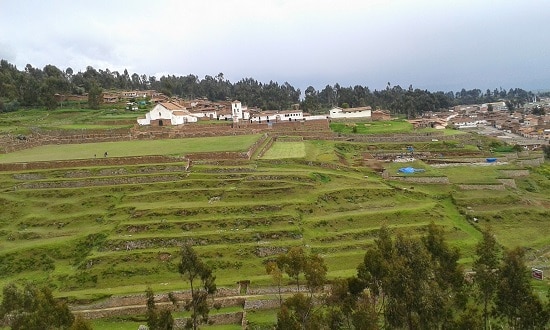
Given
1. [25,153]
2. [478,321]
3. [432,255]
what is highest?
[25,153]

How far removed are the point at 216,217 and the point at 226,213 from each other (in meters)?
0.84

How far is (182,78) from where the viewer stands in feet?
457

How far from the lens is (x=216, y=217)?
30125 millimetres

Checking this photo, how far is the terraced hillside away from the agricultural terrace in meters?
0.08

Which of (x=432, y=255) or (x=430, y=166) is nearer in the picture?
(x=432, y=255)

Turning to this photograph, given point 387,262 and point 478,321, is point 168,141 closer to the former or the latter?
point 387,262

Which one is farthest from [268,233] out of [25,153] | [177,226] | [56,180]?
[25,153]

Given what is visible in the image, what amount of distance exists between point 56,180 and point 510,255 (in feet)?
106

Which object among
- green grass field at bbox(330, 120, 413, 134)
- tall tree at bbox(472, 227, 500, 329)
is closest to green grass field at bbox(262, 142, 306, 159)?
green grass field at bbox(330, 120, 413, 134)

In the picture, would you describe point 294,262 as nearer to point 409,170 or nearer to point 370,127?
point 409,170

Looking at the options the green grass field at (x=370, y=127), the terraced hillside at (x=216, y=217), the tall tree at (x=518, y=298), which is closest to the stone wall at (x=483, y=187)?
the terraced hillside at (x=216, y=217)

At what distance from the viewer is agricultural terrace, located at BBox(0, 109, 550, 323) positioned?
87.6 ft

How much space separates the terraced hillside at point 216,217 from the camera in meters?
26.7

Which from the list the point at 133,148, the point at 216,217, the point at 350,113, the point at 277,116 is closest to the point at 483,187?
the point at 216,217
